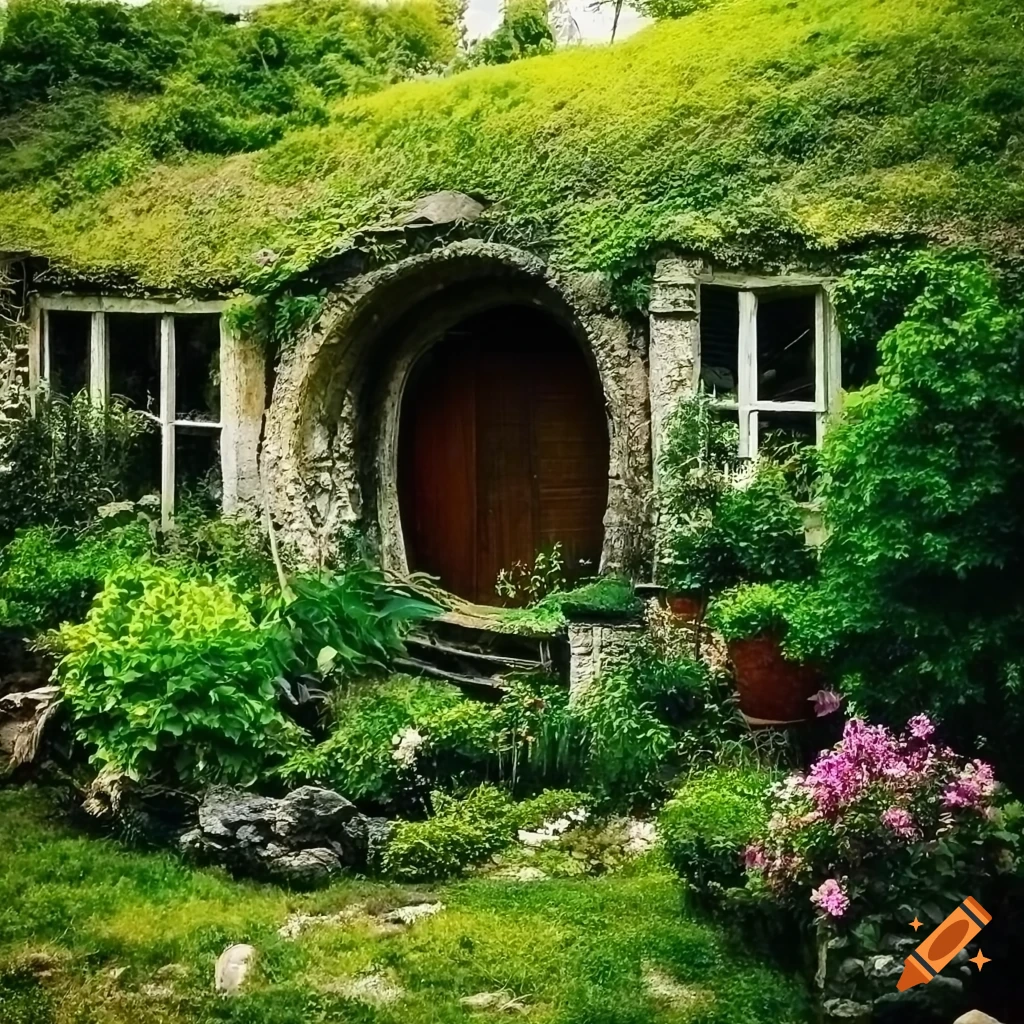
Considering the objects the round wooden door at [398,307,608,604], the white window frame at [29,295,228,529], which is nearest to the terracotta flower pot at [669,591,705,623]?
the round wooden door at [398,307,608,604]

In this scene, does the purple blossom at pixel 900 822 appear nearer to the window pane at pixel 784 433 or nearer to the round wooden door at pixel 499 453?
the window pane at pixel 784 433

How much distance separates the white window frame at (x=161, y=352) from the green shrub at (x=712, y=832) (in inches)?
173

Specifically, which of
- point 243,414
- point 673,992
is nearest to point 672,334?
point 243,414

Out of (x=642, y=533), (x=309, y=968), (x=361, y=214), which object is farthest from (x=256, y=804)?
(x=361, y=214)

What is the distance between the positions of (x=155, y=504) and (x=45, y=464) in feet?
2.47

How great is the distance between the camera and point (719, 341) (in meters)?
6.77

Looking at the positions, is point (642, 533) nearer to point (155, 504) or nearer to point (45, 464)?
point (155, 504)

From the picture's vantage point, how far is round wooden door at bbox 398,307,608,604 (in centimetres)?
791

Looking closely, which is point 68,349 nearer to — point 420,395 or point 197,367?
point 197,367

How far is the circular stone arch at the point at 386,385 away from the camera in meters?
6.90

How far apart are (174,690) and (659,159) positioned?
3.87 m

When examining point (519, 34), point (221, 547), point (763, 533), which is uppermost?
point (519, 34)

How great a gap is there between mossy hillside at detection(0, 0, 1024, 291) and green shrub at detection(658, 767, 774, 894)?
9.47 feet

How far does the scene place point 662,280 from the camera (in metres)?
6.67
